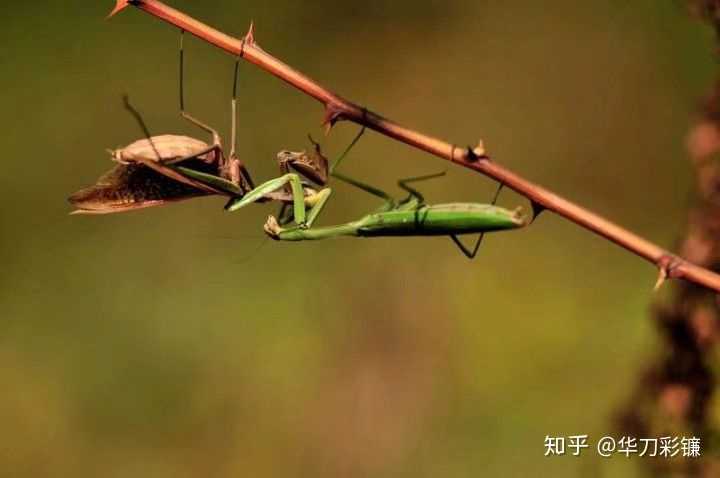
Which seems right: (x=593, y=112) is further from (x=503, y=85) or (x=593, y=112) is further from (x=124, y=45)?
(x=124, y=45)

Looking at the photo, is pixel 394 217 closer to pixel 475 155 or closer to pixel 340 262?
pixel 475 155

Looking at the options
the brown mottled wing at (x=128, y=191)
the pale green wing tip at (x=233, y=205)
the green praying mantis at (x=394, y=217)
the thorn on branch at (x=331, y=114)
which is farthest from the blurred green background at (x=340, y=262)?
the thorn on branch at (x=331, y=114)

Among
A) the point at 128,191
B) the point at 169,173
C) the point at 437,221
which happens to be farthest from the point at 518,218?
the point at 128,191

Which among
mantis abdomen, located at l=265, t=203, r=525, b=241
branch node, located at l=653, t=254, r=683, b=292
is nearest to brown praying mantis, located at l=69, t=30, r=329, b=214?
mantis abdomen, located at l=265, t=203, r=525, b=241

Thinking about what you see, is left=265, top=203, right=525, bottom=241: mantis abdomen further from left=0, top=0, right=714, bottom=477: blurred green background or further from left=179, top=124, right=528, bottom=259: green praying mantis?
left=0, top=0, right=714, bottom=477: blurred green background

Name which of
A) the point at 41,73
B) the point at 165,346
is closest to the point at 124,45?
the point at 41,73

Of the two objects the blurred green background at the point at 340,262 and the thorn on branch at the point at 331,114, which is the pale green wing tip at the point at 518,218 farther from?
the blurred green background at the point at 340,262

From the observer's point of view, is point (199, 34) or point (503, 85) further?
point (503, 85)
